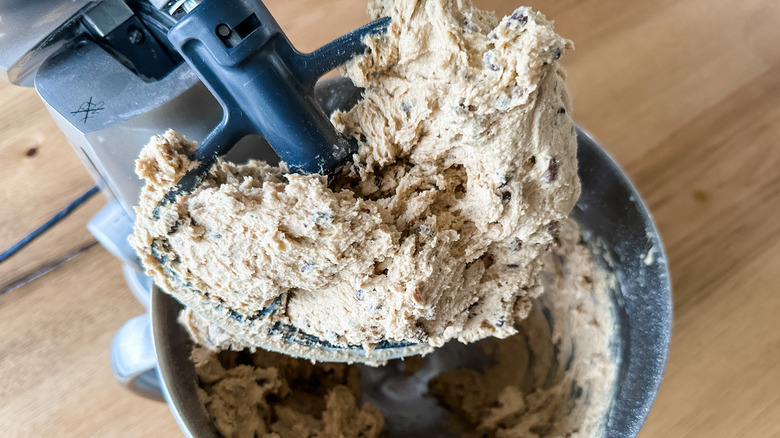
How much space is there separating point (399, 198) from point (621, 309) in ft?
0.89

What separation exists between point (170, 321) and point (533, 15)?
0.39m

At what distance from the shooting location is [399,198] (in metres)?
0.42

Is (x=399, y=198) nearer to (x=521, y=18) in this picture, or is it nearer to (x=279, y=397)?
(x=521, y=18)

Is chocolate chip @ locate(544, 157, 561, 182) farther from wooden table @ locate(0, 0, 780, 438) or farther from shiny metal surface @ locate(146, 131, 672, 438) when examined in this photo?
wooden table @ locate(0, 0, 780, 438)

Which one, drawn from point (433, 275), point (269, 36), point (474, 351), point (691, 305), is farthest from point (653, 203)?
point (269, 36)

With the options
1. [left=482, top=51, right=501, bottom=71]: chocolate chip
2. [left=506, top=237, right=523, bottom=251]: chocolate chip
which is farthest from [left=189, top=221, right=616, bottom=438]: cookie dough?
[left=482, top=51, right=501, bottom=71]: chocolate chip

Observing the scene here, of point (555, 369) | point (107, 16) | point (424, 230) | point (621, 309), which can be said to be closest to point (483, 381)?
point (555, 369)

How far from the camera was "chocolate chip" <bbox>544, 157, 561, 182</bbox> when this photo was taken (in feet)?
1.32

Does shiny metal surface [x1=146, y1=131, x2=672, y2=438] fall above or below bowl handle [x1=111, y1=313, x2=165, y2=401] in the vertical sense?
below

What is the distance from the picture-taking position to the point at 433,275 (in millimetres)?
410

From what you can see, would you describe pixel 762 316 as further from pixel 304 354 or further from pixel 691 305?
pixel 304 354

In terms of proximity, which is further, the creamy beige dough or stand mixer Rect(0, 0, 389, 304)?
the creamy beige dough

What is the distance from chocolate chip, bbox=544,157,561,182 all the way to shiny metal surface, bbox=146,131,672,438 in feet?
0.37

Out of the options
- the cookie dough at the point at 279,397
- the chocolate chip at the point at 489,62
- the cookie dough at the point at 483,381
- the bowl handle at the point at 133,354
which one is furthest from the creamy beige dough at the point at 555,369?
the bowl handle at the point at 133,354
